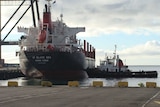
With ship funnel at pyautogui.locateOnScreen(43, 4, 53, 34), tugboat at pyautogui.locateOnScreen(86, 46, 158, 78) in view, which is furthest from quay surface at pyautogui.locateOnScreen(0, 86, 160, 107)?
tugboat at pyautogui.locateOnScreen(86, 46, 158, 78)

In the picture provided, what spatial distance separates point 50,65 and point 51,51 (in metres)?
3.13

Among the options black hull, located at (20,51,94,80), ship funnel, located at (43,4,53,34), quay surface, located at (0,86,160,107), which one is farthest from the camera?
ship funnel, located at (43,4,53,34)

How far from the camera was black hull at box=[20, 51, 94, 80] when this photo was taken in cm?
7619

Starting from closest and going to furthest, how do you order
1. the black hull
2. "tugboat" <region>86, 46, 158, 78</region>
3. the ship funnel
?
the black hull, the ship funnel, "tugboat" <region>86, 46, 158, 78</region>

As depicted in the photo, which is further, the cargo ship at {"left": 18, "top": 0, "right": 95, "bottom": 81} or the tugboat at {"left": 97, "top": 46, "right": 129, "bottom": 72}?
the tugboat at {"left": 97, "top": 46, "right": 129, "bottom": 72}

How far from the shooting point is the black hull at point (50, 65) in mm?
76188

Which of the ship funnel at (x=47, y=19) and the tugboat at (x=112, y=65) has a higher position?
the ship funnel at (x=47, y=19)

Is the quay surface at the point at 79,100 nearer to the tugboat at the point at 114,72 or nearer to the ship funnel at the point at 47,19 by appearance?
the ship funnel at the point at 47,19

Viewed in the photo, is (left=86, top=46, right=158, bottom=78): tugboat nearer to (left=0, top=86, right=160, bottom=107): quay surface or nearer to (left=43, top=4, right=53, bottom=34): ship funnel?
(left=43, top=4, right=53, bottom=34): ship funnel

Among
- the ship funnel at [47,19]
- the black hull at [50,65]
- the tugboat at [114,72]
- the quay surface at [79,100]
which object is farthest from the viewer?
the tugboat at [114,72]

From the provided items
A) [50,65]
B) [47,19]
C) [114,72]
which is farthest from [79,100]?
[114,72]

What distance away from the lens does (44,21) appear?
86.7 m

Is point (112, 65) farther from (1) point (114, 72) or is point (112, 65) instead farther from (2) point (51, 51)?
(2) point (51, 51)

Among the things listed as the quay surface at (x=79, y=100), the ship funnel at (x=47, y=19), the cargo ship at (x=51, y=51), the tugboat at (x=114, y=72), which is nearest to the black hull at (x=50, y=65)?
the cargo ship at (x=51, y=51)
